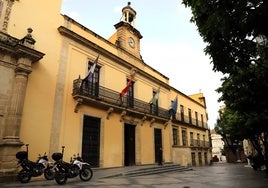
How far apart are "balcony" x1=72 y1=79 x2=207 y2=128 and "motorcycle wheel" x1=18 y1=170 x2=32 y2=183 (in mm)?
5027

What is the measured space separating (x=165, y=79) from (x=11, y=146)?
1734 cm

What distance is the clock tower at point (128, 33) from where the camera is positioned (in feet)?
61.1

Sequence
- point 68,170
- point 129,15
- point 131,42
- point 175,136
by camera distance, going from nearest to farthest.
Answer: point 68,170 < point 131,42 < point 129,15 < point 175,136

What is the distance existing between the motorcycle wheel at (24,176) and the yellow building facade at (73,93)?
0.74m

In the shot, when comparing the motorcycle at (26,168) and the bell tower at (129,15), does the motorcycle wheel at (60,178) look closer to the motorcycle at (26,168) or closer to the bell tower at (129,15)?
the motorcycle at (26,168)

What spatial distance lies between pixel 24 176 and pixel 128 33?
1385 centimetres

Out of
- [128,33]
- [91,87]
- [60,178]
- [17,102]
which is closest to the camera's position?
[60,178]

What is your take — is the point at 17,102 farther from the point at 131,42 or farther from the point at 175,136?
the point at 175,136

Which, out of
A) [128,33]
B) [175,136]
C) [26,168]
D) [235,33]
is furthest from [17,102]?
[175,136]

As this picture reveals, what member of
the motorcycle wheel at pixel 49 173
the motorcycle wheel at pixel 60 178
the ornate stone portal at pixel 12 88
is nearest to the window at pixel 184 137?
the motorcycle wheel at pixel 49 173

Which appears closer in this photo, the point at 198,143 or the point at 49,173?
the point at 49,173

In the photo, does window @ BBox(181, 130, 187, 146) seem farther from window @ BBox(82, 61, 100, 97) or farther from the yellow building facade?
window @ BBox(82, 61, 100, 97)

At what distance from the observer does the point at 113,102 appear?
50.1 feet

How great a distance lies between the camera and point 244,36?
581 centimetres
